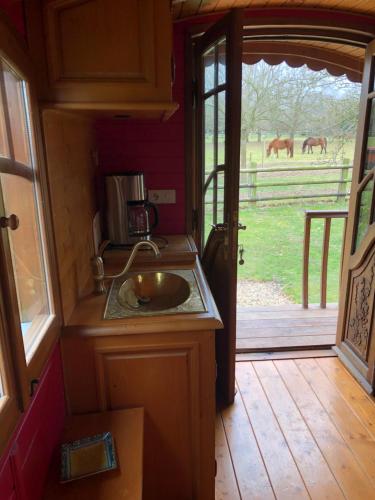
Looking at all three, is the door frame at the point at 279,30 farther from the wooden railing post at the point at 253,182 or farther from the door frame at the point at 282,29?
the wooden railing post at the point at 253,182

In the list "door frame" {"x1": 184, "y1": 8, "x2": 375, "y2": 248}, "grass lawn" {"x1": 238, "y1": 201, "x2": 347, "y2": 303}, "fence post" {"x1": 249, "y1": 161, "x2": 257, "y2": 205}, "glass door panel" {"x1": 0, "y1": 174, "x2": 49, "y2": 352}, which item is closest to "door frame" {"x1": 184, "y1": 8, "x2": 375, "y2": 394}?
"door frame" {"x1": 184, "y1": 8, "x2": 375, "y2": 248}

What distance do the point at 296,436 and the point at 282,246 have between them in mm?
3737

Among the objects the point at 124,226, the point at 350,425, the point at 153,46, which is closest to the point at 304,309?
the point at 350,425

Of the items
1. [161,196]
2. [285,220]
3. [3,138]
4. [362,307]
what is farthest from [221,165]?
[285,220]

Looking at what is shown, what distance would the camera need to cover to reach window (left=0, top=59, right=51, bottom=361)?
846 mm

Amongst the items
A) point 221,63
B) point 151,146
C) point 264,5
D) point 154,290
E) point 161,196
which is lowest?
point 154,290

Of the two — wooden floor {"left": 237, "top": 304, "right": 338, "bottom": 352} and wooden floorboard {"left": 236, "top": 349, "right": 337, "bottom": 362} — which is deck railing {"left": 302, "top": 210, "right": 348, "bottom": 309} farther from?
wooden floorboard {"left": 236, "top": 349, "right": 337, "bottom": 362}

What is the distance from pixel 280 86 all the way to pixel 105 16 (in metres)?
3.79

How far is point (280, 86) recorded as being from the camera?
4.44m

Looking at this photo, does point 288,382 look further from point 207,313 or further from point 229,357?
point 207,313

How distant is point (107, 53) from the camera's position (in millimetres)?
1152

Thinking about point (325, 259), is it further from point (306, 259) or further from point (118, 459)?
point (118, 459)

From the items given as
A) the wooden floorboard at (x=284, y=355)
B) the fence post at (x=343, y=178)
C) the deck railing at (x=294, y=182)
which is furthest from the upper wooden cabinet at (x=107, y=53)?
the fence post at (x=343, y=178)

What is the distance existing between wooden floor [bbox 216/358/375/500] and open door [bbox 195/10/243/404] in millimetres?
229
